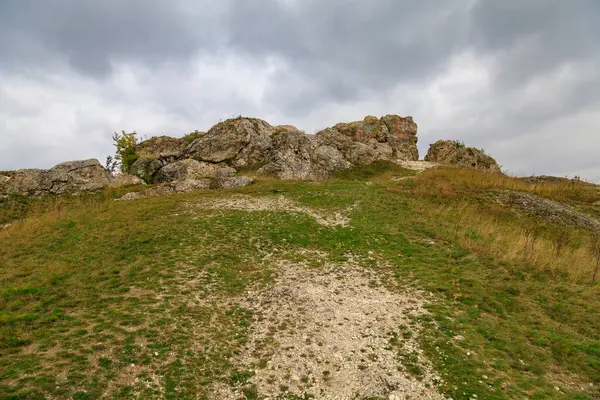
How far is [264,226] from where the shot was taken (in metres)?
24.5

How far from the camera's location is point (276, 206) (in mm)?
29891

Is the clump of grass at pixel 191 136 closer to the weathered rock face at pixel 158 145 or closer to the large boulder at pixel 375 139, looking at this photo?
the weathered rock face at pixel 158 145

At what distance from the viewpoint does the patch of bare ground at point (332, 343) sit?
9.84 meters

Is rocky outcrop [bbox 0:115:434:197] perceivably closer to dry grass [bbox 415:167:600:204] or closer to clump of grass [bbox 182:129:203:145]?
clump of grass [bbox 182:129:203:145]

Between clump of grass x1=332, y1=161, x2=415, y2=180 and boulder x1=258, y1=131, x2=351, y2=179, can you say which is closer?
boulder x1=258, y1=131, x2=351, y2=179

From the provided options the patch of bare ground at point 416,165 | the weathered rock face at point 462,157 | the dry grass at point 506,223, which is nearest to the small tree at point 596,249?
the dry grass at point 506,223

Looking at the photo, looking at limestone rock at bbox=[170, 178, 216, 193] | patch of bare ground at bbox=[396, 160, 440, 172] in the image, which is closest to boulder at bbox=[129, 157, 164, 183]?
limestone rock at bbox=[170, 178, 216, 193]

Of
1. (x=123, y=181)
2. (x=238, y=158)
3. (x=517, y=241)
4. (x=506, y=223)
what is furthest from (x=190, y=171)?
(x=517, y=241)

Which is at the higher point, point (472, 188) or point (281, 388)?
point (472, 188)

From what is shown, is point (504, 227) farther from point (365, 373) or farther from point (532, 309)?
point (365, 373)

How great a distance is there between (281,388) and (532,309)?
1158 centimetres

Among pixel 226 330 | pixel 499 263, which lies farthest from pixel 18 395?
pixel 499 263

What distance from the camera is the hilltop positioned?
10.0 meters

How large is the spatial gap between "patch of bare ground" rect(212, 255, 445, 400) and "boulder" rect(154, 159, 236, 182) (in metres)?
29.3
